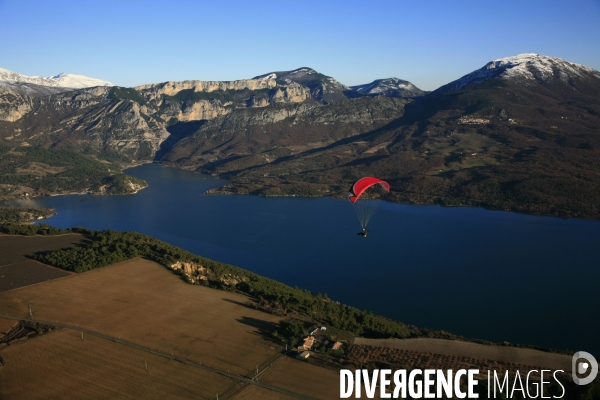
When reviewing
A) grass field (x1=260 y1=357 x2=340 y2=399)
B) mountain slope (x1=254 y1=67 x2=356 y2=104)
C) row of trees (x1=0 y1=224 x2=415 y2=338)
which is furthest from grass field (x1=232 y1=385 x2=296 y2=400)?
mountain slope (x1=254 y1=67 x2=356 y2=104)

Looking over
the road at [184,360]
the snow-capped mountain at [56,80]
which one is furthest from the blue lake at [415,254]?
the snow-capped mountain at [56,80]

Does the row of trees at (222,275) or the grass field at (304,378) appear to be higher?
the row of trees at (222,275)

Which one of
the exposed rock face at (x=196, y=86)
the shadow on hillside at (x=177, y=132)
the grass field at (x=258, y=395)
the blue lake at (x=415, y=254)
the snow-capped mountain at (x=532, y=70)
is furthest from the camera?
the exposed rock face at (x=196, y=86)

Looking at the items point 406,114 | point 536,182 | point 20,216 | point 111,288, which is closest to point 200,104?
point 406,114

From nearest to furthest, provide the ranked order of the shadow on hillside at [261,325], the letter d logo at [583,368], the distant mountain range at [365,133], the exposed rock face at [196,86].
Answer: the letter d logo at [583,368] → the shadow on hillside at [261,325] → the distant mountain range at [365,133] → the exposed rock face at [196,86]

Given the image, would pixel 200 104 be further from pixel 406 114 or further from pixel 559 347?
pixel 559 347

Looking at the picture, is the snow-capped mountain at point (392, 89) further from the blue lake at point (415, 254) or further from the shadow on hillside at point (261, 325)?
the shadow on hillside at point (261, 325)

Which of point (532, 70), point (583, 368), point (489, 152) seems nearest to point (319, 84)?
point (532, 70)
